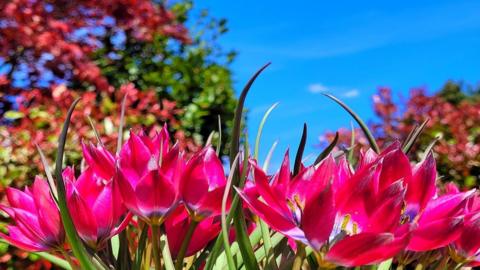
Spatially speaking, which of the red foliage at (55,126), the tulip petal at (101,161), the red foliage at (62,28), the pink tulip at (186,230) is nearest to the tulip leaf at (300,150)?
the pink tulip at (186,230)

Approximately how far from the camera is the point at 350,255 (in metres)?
0.55

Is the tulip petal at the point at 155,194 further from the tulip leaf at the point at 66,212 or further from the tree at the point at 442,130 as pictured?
the tree at the point at 442,130

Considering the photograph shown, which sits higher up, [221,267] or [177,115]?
[221,267]

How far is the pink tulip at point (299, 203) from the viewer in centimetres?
57

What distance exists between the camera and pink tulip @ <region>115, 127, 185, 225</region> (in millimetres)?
653

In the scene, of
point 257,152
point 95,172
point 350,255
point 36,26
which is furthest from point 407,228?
point 36,26

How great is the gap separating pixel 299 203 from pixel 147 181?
17 cm

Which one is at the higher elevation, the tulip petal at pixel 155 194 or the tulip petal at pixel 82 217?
A: the tulip petal at pixel 155 194

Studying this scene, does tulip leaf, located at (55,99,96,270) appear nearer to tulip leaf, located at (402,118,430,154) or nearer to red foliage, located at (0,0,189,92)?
tulip leaf, located at (402,118,430,154)

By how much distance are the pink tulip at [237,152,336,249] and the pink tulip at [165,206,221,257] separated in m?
0.13

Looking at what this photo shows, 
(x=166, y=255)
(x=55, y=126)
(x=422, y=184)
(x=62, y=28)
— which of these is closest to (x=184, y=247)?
(x=166, y=255)

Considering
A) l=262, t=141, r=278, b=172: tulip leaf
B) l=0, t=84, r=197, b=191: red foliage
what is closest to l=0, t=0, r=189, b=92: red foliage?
l=0, t=84, r=197, b=191: red foliage

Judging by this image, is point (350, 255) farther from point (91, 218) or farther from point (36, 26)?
point (36, 26)

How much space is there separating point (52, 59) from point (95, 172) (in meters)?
3.57
